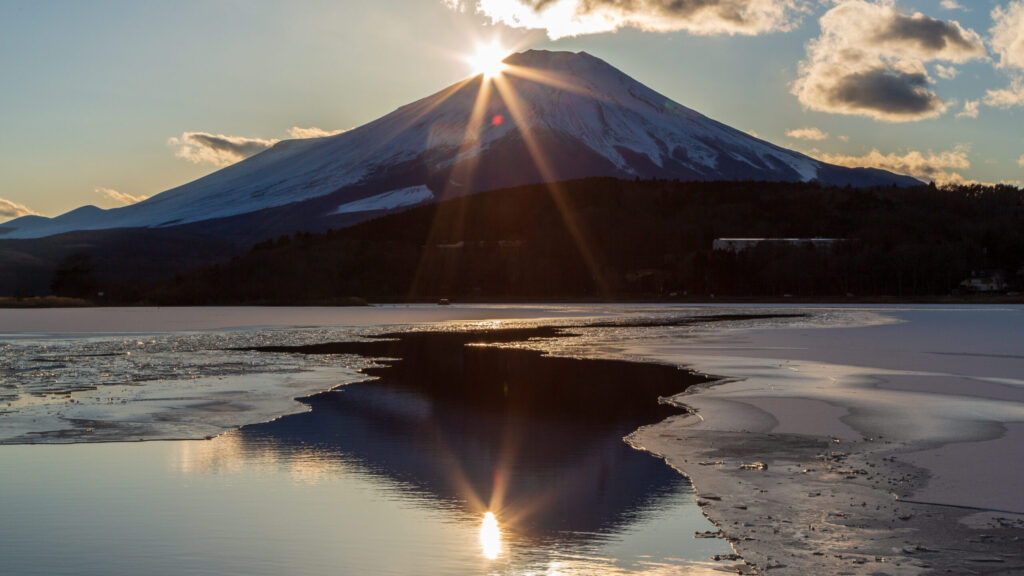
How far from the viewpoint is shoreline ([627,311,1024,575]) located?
38.2ft

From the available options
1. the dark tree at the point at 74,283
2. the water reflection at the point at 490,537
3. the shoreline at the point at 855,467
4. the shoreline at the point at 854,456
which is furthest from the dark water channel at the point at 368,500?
the dark tree at the point at 74,283

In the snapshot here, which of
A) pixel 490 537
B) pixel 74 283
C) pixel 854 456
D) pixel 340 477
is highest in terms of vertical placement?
pixel 74 283

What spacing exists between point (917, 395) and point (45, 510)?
21.8 meters

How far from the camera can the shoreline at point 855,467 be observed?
1164cm

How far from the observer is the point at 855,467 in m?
16.6

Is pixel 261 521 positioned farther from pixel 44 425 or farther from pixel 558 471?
pixel 44 425

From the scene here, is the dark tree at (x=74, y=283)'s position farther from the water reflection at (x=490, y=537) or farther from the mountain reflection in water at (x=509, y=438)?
the water reflection at (x=490, y=537)

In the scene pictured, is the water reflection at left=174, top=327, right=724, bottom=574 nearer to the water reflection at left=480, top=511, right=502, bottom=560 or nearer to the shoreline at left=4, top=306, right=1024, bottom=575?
the water reflection at left=480, top=511, right=502, bottom=560

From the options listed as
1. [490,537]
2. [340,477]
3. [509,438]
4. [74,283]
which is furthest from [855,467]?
[74,283]

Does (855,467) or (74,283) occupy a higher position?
(74,283)

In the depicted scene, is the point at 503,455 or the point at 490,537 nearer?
the point at 490,537

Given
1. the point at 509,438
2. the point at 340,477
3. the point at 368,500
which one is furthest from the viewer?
the point at 509,438

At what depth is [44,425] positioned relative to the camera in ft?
70.9

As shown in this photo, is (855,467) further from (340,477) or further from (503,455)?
(340,477)
